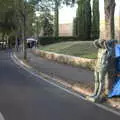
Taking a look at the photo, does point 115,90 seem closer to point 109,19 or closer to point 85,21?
point 109,19

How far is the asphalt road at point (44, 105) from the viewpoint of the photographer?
12094 millimetres

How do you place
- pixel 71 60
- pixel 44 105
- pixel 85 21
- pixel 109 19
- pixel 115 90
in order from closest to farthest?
pixel 44 105 → pixel 115 90 → pixel 109 19 → pixel 71 60 → pixel 85 21

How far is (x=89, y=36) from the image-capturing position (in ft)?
180

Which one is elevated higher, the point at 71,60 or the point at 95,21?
the point at 95,21

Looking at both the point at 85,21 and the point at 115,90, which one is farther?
the point at 85,21

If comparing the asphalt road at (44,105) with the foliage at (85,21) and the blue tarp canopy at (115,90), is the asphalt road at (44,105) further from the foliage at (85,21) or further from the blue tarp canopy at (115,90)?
the foliage at (85,21)

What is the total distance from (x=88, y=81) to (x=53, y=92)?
323 cm

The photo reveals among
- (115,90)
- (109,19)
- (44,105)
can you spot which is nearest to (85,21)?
(109,19)

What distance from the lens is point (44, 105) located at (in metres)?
14.0

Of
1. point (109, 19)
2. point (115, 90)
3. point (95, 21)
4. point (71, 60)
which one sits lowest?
point (71, 60)

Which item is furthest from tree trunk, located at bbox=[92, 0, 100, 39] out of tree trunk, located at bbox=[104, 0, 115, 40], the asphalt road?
tree trunk, located at bbox=[104, 0, 115, 40]

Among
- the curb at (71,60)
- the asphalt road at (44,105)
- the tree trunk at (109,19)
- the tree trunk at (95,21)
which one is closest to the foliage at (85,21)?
the tree trunk at (95,21)

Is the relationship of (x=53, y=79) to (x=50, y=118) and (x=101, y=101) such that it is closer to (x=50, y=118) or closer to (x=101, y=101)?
(x=101, y=101)

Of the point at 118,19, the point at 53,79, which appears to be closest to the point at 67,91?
the point at 53,79
